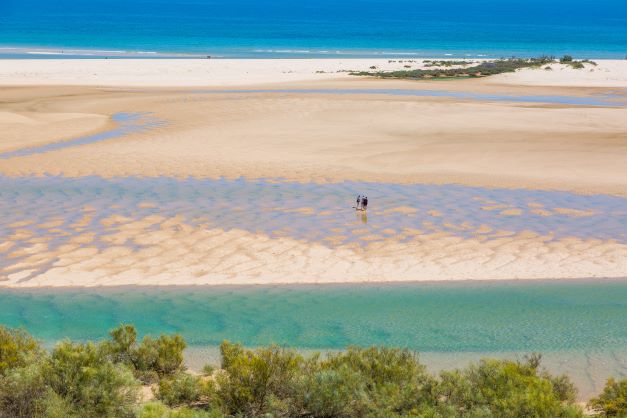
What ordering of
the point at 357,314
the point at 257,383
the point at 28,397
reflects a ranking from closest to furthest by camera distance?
the point at 28,397 → the point at 257,383 → the point at 357,314

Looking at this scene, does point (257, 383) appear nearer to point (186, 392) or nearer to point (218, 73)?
point (186, 392)

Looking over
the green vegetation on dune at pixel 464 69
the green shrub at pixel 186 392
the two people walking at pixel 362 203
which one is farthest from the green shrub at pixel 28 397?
the green vegetation on dune at pixel 464 69

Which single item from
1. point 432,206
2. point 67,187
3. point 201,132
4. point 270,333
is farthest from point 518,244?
point 201,132

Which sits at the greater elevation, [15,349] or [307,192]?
[307,192]

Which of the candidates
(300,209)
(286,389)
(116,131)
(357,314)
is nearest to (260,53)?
(116,131)

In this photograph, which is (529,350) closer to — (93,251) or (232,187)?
(93,251)

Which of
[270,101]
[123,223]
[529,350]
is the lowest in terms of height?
[529,350]

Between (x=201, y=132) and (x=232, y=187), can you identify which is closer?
(x=232, y=187)
